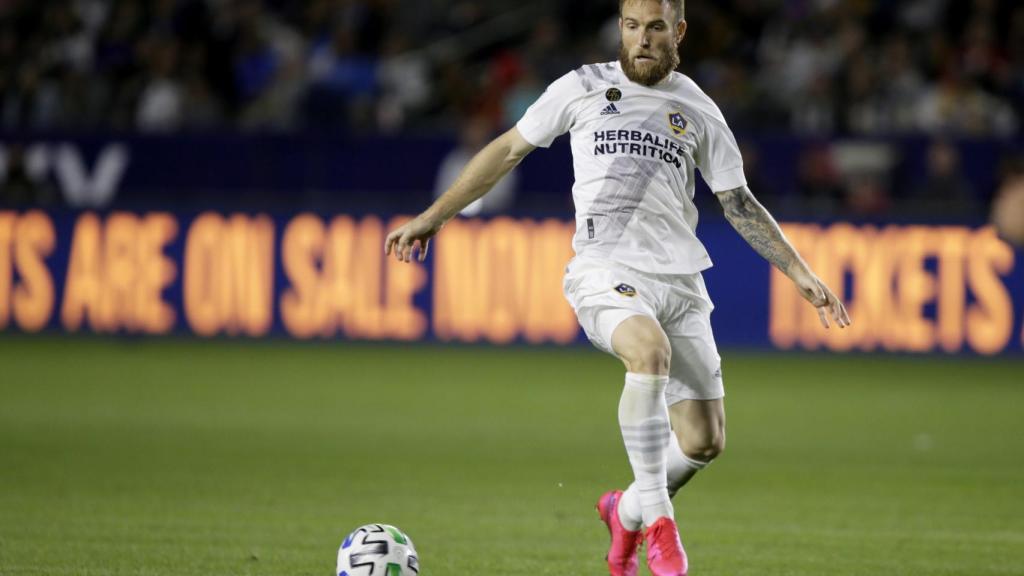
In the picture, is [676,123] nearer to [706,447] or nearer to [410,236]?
[410,236]

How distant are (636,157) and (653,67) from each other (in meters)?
0.37

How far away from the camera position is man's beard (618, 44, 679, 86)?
6.49 meters

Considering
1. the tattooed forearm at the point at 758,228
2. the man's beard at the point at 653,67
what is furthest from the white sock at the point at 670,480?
the man's beard at the point at 653,67

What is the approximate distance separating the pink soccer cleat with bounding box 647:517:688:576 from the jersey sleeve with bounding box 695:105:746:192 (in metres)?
1.44

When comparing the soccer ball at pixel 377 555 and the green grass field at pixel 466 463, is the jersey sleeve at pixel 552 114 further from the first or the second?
the green grass field at pixel 466 463

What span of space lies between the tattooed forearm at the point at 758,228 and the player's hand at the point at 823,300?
13 cm

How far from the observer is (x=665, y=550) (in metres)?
5.98

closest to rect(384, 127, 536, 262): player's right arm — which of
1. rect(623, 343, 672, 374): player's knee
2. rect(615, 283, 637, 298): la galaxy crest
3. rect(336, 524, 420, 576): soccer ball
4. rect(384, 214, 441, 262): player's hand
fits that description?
rect(384, 214, 441, 262): player's hand

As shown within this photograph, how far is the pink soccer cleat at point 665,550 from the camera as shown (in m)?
5.93

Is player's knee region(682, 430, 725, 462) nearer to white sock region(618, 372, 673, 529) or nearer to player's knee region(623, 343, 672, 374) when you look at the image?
white sock region(618, 372, 673, 529)

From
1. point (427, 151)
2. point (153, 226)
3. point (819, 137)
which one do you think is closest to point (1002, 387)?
point (819, 137)

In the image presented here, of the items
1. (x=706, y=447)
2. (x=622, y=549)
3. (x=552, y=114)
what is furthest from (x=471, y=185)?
(x=622, y=549)

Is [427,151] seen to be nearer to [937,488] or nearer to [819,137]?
[819,137]

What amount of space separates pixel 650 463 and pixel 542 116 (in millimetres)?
1459
